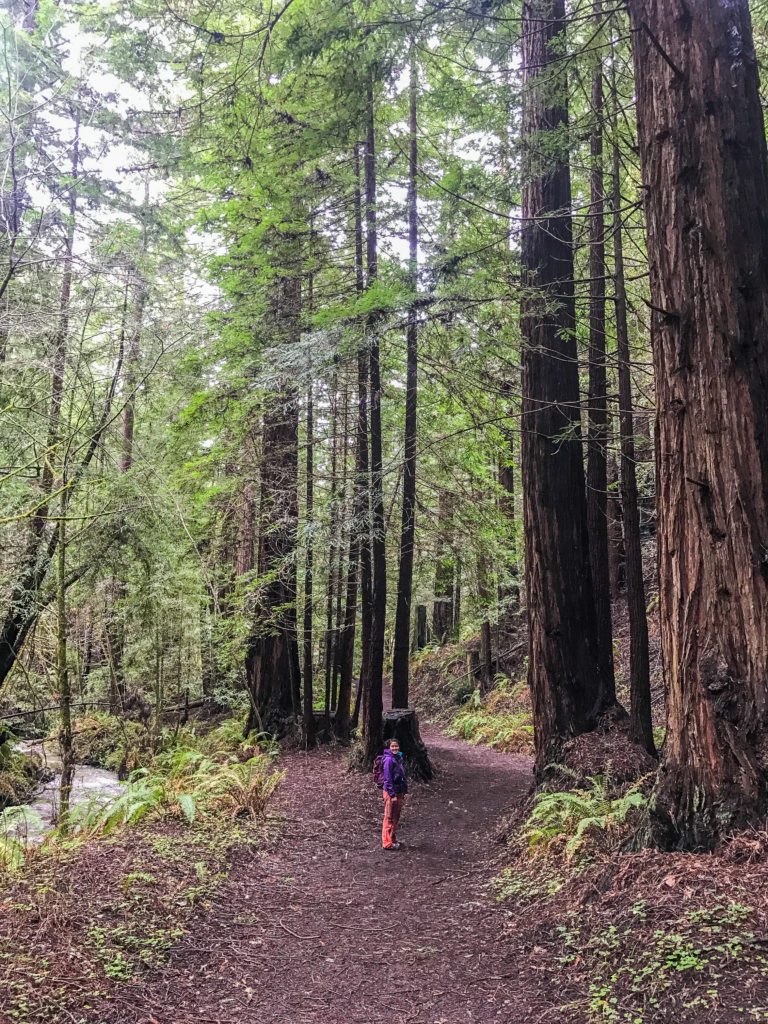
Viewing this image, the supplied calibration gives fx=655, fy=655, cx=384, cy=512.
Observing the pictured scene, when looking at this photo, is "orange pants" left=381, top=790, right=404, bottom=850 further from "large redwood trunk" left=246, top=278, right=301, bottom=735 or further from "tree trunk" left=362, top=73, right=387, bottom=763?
"large redwood trunk" left=246, top=278, right=301, bottom=735

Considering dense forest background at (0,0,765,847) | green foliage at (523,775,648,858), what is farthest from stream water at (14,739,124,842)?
green foliage at (523,775,648,858)

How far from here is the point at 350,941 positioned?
Result: 4.97 metres

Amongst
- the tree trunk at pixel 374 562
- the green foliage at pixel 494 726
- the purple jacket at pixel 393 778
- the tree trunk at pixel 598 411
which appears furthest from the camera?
the green foliage at pixel 494 726

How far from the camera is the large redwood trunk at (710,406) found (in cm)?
415

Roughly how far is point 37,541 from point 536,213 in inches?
308

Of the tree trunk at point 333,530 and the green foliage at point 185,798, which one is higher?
the tree trunk at point 333,530

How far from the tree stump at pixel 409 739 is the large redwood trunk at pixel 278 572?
3.00 meters

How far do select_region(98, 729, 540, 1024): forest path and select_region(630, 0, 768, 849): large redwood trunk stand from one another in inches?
62.2

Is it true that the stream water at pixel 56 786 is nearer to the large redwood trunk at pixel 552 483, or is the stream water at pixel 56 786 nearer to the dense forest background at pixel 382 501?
the dense forest background at pixel 382 501

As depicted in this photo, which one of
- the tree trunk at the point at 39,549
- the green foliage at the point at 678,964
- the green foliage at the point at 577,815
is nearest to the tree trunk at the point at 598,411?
the green foliage at the point at 577,815

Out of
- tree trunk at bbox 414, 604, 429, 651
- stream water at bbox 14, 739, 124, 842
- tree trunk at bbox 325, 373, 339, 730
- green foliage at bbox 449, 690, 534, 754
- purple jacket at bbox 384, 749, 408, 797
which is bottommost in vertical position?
stream water at bbox 14, 739, 124, 842

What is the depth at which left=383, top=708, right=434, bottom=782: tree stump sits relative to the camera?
34.2 ft

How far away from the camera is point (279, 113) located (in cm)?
976

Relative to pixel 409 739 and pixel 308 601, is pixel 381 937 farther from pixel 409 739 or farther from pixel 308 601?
pixel 308 601
